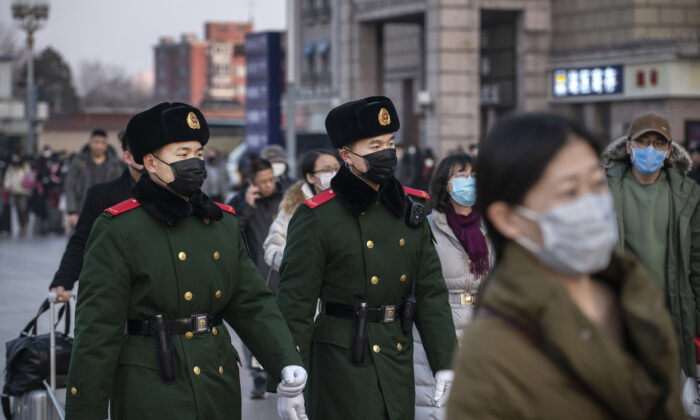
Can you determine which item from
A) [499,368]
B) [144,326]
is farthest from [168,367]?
[499,368]

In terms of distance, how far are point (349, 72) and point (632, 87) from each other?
9.48 meters

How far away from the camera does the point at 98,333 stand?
421 cm

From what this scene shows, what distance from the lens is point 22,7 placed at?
37125 mm

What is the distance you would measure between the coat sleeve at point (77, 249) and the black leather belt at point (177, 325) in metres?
2.43

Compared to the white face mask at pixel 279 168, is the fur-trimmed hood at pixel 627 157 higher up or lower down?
higher up

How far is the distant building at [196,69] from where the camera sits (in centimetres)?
13900

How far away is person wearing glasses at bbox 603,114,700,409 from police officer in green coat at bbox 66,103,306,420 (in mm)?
2646

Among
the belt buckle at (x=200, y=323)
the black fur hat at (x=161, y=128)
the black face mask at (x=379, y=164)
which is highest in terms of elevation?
the black fur hat at (x=161, y=128)

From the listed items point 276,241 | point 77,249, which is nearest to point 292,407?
point 77,249

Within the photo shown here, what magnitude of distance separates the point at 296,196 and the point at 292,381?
3.73 meters

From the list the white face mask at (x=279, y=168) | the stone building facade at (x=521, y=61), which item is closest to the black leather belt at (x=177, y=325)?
the white face mask at (x=279, y=168)

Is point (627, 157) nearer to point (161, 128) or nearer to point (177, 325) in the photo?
point (161, 128)

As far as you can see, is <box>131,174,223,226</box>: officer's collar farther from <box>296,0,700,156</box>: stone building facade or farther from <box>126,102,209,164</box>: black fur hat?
<box>296,0,700,156</box>: stone building facade

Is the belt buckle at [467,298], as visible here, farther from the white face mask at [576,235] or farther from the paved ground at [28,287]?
the white face mask at [576,235]
